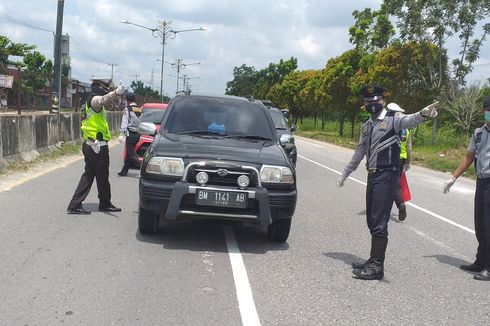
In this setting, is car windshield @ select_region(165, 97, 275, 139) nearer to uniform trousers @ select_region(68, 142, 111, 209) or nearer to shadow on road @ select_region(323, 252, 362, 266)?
uniform trousers @ select_region(68, 142, 111, 209)

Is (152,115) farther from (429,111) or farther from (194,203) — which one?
(429,111)

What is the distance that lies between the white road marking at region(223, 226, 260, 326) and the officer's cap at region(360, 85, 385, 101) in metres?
2.10

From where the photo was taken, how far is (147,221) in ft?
21.0

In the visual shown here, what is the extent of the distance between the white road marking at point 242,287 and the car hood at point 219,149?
104 centimetres

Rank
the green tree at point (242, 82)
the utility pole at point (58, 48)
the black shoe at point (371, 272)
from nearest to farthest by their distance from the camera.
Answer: the black shoe at point (371, 272), the utility pole at point (58, 48), the green tree at point (242, 82)

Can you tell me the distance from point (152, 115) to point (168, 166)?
7461mm

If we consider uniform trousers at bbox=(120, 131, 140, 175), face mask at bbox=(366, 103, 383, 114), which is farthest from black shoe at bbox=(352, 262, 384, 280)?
uniform trousers at bbox=(120, 131, 140, 175)

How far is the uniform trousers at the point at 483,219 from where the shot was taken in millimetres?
5754

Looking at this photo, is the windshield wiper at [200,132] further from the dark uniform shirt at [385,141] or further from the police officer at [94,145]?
the dark uniform shirt at [385,141]

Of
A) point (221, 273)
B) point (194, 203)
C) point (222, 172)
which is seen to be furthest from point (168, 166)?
point (221, 273)

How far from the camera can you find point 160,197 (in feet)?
19.1

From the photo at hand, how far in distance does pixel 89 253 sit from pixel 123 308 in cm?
163

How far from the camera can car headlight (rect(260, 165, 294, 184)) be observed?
19.5 ft

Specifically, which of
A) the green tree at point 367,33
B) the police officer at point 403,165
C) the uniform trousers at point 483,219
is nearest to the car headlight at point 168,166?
the uniform trousers at point 483,219
